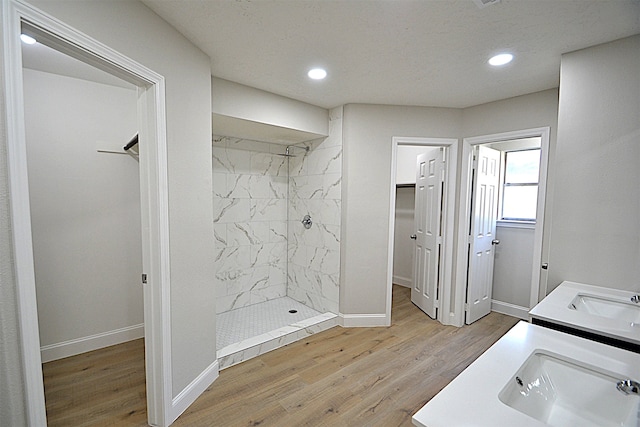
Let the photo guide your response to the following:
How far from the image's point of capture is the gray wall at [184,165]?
1.54m

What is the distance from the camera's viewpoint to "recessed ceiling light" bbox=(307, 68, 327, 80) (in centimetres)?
237

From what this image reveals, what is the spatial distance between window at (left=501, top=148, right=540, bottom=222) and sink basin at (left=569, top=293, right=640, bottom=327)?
205cm

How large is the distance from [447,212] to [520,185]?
1.24 meters

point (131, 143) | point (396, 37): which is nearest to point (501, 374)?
point (396, 37)

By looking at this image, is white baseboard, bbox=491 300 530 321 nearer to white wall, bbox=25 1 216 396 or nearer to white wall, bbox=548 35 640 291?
white wall, bbox=548 35 640 291

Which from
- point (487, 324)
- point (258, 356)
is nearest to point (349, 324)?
point (258, 356)

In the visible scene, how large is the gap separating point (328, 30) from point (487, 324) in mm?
3563

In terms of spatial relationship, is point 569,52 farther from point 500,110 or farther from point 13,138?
point 13,138

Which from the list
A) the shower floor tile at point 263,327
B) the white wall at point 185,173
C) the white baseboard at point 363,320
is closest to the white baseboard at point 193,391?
the white wall at point 185,173

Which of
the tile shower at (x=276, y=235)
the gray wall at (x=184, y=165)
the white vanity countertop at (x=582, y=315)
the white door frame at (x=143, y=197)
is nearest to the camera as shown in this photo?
the white door frame at (x=143, y=197)

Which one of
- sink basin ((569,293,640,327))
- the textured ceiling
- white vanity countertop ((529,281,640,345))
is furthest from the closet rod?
sink basin ((569,293,640,327))

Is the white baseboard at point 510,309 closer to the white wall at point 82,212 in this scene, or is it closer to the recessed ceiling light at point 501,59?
the recessed ceiling light at point 501,59

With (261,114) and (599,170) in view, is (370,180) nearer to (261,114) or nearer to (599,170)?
(261,114)

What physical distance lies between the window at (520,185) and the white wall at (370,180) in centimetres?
112
